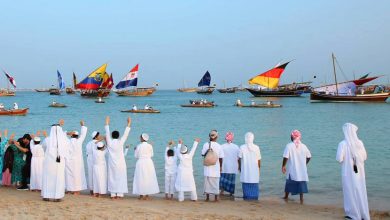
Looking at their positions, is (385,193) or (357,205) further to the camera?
(385,193)

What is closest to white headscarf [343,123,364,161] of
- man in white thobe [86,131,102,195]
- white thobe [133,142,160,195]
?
white thobe [133,142,160,195]

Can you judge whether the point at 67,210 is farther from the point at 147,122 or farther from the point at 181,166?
the point at 147,122

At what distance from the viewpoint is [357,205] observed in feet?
22.6

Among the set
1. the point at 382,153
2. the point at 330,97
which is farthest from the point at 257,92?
the point at 382,153

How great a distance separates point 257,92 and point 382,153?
67301mm

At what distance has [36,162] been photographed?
8.82 metres

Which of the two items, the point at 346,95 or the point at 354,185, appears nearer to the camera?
the point at 354,185

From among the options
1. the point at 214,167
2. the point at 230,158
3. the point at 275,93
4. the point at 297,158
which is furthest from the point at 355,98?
the point at 214,167

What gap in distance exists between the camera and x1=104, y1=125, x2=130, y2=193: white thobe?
323 inches

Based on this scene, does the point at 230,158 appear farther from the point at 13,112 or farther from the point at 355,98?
→ the point at 355,98

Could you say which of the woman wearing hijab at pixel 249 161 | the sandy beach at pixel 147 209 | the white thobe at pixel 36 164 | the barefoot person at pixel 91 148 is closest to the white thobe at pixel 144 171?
the sandy beach at pixel 147 209

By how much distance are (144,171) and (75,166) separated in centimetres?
132

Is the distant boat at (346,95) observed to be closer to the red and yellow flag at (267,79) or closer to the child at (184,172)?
the red and yellow flag at (267,79)

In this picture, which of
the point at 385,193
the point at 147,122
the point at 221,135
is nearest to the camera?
the point at 385,193
